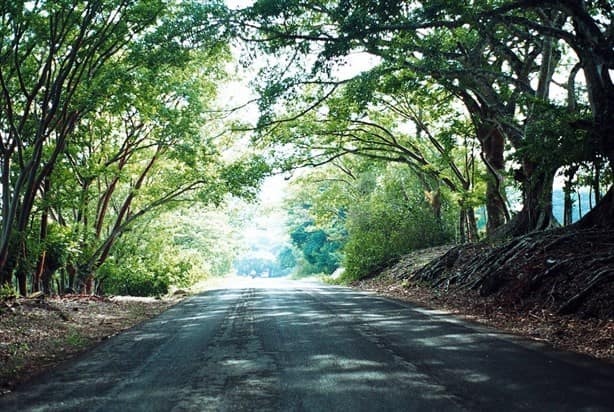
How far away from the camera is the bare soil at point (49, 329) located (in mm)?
7280

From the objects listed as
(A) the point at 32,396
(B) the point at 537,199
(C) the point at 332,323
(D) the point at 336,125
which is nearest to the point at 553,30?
(B) the point at 537,199

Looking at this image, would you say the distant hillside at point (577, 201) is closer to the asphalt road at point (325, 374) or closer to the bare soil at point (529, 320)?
the bare soil at point (529, 320)

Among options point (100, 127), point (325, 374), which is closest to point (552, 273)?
point (325, 374)

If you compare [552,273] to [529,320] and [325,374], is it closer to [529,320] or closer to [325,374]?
[529,320]

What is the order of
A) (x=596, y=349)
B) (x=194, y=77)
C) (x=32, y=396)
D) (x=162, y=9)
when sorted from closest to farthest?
(x=32, y=396)
(x=596, y=349)
(x=162, y=9)
(x=194, y=77)

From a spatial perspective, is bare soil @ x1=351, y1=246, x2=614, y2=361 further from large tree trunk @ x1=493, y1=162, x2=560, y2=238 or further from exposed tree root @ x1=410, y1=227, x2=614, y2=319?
large tree trunk @ x1=493, y1=162, x2=560, y2=238

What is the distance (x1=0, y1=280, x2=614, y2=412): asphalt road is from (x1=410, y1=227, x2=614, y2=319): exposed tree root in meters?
1.85

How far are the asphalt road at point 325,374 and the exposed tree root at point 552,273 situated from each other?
6.06 feet

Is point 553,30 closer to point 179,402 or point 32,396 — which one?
point 179,402

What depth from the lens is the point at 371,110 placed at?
24.5 metres

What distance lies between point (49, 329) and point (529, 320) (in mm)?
8802

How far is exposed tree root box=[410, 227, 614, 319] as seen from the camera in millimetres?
9242

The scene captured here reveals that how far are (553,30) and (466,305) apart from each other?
622 centimetres

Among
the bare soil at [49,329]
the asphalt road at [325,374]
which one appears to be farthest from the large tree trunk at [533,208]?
the bare soil at [49,329]
